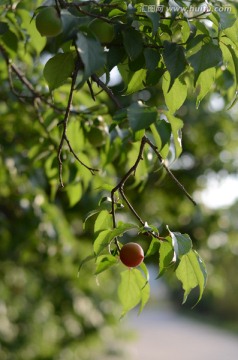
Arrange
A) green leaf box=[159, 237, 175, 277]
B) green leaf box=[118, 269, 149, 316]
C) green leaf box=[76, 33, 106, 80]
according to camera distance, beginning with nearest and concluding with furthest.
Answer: green leaf box=[76, 33, 106, 80] < green leaf box=[159, 237, 175, 277] < green leaf box=[118, 269, 149, 316]

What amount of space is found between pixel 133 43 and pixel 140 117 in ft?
0.44

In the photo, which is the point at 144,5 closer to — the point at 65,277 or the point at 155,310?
the point at 65,277

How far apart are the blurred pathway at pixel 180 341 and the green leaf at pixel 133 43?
7.99 meters

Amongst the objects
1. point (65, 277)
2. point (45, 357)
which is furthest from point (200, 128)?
point (45, 357)

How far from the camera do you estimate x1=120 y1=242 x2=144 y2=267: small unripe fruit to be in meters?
→ 0.96

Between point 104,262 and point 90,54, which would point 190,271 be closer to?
point 104,262

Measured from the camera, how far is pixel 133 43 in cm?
92

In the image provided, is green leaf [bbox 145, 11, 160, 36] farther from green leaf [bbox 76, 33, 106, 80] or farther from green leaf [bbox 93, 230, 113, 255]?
green leaf [bbox 93, 230, 113, 255]

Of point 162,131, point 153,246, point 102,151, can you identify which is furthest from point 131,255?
point 102,151

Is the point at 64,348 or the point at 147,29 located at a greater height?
the point at 147,29

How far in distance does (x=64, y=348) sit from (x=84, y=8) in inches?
212

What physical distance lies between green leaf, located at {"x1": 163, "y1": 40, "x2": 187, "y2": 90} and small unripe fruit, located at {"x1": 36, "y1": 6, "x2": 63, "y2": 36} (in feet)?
0.53

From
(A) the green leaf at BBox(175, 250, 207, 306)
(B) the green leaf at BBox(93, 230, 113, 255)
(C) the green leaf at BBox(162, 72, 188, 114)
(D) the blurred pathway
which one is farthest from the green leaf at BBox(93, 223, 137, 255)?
(D) the blurred pathway

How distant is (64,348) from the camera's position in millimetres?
6008
